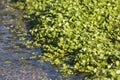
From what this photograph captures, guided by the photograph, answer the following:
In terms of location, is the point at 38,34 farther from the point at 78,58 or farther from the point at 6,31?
the point at 78,58

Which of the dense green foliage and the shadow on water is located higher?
the dense green foliage

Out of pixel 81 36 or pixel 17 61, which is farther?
pixel 81 36

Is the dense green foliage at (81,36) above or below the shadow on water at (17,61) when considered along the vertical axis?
above

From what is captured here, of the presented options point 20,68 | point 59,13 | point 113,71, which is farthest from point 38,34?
point 113,71
